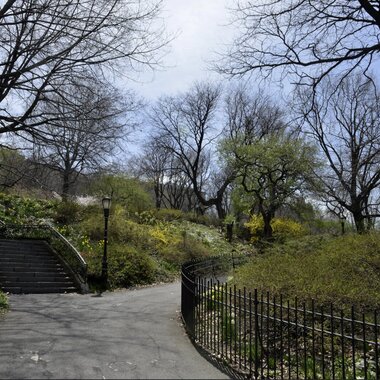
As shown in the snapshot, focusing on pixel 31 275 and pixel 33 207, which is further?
pixel 33 207

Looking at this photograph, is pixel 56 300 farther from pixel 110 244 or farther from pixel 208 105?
pixel 208 105

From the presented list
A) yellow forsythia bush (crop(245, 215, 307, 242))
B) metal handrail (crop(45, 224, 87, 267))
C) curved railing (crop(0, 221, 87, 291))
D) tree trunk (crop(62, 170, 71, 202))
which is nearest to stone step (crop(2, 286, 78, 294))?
curved railing (crop(0, 221, 87, 291))

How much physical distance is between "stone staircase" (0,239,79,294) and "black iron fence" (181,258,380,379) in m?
9.79

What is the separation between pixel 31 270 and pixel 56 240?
3852mm

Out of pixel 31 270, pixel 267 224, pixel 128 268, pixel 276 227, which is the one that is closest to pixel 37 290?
pixel 31 270

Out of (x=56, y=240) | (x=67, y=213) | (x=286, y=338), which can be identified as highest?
(x=67, y=213)

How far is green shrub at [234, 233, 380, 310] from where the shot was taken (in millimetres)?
8195

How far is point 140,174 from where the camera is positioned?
61969mm

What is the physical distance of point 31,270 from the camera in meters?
19.2

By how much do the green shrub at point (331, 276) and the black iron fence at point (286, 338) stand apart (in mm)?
414

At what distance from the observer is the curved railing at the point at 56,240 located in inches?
744

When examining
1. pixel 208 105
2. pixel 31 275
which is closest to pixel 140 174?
pixel 208 105

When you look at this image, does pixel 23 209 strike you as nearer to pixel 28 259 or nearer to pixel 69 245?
pixel 28 259

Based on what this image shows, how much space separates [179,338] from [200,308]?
758mm
